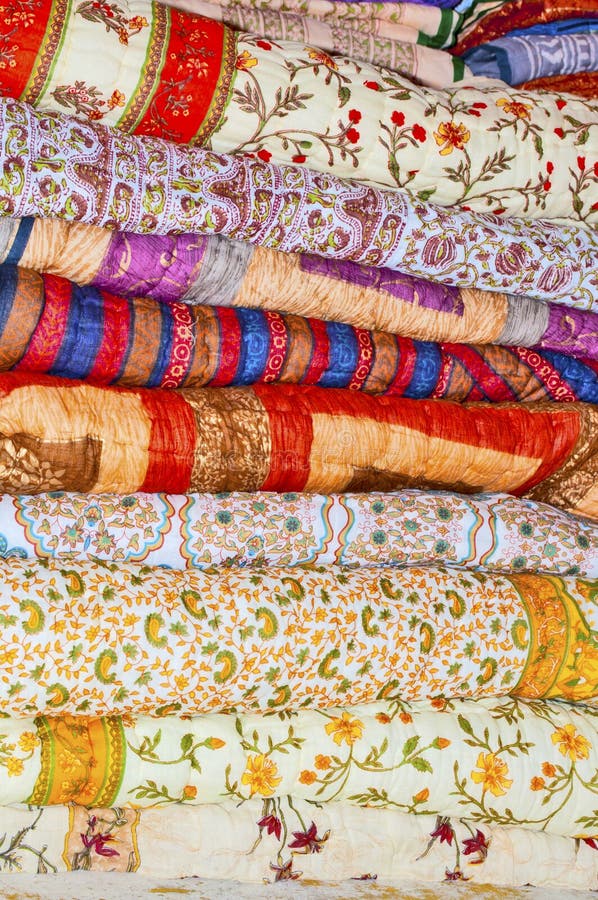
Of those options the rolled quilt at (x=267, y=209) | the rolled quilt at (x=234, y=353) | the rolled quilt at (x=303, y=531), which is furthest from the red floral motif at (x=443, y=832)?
the rolled quilt at (x=267, y=209)

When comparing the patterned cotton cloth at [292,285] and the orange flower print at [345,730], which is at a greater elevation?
the patterned cotton cloth at [292,285]

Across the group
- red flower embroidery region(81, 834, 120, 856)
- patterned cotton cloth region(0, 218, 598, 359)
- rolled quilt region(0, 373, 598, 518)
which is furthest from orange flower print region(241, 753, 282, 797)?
patterned cotton cloth region(0, 218, 598, 359)

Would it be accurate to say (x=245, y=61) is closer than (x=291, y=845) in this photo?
Yes

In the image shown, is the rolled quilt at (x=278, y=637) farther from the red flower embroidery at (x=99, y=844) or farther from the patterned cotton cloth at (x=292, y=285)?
the patterned cotton cloth at (x=292, y=285)

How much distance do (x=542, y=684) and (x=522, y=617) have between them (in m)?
0.07

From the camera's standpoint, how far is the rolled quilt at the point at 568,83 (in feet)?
3.45

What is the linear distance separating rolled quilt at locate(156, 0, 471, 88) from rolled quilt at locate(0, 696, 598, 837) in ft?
1.92

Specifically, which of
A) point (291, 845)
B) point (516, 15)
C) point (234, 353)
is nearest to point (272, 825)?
point (291, 845)

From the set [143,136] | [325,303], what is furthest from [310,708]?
[143,136]

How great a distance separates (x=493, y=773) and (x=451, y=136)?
1.88 feet

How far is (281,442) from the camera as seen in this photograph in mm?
939

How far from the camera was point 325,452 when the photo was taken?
96 centimetres

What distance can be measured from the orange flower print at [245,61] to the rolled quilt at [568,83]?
304mm

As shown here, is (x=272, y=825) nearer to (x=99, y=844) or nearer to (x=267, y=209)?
(x=99, y=844)
